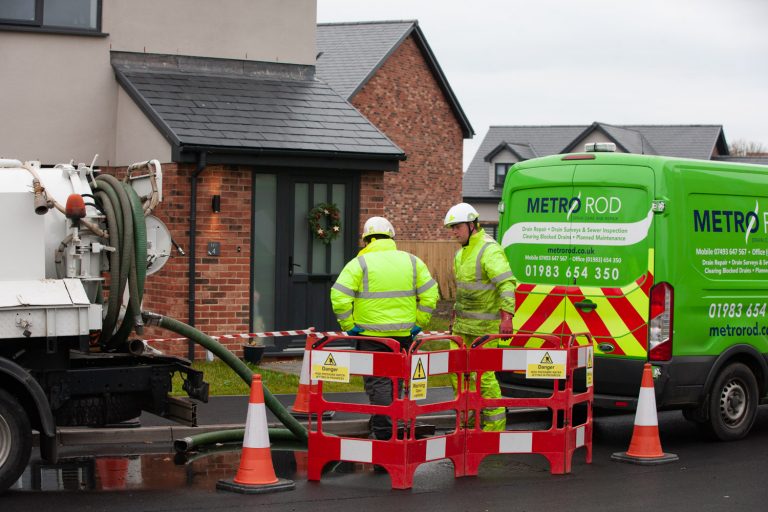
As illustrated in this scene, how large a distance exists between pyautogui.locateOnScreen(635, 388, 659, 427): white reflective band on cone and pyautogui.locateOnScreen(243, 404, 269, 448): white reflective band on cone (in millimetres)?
3153

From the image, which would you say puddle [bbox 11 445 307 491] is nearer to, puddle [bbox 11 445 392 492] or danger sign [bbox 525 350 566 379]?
puddle [bbox 11 445 392 492]

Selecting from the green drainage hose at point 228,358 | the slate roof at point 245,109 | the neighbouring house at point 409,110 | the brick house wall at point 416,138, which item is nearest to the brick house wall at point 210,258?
the slate roof at point 245,109

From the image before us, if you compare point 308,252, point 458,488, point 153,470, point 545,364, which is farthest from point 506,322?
point 308,252

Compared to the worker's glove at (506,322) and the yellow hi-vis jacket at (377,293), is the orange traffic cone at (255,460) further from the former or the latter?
the worker's glove at (506,322)

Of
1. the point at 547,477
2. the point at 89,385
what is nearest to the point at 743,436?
the point at 547,477

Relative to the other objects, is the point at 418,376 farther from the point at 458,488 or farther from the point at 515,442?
the point at 515,442

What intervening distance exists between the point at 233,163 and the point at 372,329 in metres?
5.98

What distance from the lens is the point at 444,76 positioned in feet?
118

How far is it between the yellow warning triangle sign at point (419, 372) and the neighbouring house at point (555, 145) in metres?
50.1

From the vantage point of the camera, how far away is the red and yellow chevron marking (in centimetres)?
1026

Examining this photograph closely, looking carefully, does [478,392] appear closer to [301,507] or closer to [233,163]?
[301,507]

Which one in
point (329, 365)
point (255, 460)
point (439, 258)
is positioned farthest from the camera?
point (439, 258)

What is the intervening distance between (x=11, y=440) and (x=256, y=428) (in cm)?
166

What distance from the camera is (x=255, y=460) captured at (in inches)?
334
